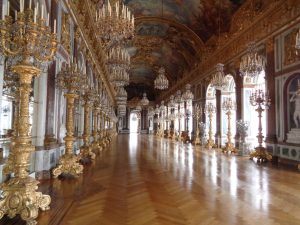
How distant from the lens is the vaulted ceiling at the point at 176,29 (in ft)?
47.1

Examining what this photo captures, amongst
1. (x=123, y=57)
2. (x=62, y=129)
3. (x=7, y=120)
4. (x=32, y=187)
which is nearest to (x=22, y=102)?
(x=32, y=187)

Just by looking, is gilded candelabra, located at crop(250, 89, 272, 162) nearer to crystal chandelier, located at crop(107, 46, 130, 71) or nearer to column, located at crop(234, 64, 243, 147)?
column, located at crop(234, 64, 243, 147)

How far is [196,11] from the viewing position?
15.2 metres

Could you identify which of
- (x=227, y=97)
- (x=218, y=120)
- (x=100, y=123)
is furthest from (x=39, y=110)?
(x=218, y=120)

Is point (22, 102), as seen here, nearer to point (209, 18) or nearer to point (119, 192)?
point (119, 192)

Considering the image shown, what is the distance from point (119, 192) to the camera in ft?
14.1

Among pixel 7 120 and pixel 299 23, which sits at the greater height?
pixel 299 23

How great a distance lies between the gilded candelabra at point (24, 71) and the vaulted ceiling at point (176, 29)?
38.5ft

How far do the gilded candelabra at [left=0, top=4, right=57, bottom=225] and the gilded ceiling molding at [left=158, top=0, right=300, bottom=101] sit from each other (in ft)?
27.6

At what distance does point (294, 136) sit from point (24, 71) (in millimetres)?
8329

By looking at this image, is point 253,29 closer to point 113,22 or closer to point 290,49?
point 290,49

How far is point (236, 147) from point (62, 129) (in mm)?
8871

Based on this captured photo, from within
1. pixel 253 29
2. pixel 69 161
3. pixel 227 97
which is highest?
pixel 253 29

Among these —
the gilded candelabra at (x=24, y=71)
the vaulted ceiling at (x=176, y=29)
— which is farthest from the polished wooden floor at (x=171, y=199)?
the vaulted ceiling at (x=176, y=29)
